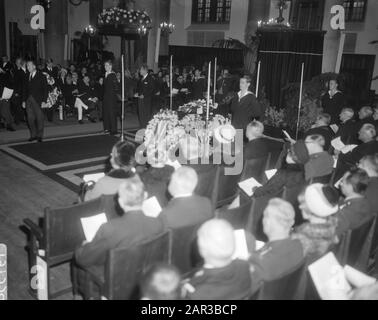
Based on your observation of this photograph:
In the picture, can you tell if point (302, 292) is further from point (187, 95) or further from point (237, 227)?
point (187, 95)

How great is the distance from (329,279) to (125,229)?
1.45 m

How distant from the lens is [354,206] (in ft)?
11.8

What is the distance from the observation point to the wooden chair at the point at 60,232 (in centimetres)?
337

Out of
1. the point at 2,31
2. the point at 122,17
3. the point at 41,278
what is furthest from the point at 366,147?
the point at 2,31

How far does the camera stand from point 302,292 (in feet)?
9.44

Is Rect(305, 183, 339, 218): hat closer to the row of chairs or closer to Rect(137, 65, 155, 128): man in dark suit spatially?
the row of chairs

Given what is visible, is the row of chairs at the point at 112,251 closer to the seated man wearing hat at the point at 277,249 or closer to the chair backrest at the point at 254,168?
the seated man wearing hat at the point at 277,249

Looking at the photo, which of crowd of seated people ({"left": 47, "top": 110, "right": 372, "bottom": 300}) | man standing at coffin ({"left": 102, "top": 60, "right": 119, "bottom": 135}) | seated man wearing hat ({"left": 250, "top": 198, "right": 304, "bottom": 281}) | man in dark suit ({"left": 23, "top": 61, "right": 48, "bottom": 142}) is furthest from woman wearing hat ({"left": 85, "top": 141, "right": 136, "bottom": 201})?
man standing at coffin ({"left": 102, "top": 60, "right": 119, "bottom": 135})

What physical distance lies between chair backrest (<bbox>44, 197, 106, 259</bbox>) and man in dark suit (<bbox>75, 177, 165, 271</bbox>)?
1.51ft

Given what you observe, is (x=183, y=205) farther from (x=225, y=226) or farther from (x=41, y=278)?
(x=41, y=278)

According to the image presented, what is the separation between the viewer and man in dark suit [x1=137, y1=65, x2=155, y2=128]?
11015 mm

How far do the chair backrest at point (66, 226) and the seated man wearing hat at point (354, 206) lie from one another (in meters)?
2.08

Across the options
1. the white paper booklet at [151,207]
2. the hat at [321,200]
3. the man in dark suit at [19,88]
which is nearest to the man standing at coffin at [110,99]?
the man in dark suit at [19,88]

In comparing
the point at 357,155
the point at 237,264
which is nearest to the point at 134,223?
the point at 237,264
